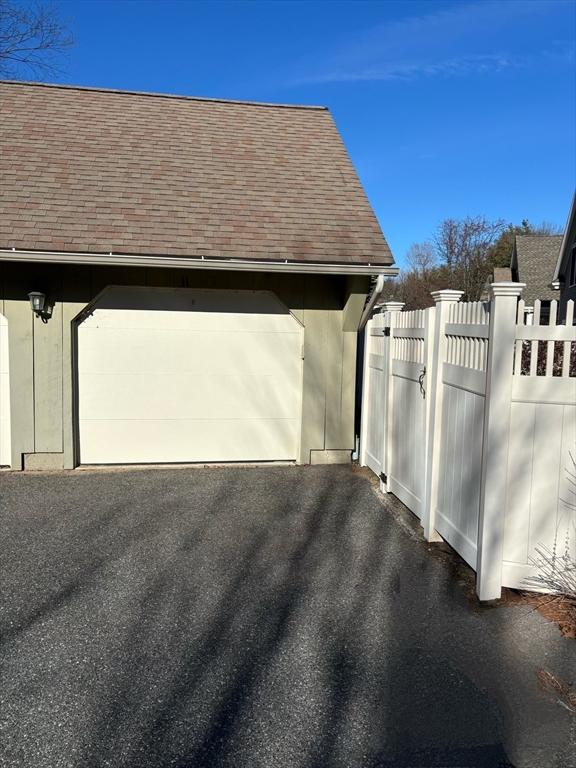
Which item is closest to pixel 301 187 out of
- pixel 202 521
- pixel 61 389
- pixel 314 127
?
pixel 314 127

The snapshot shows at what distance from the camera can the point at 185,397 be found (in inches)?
295

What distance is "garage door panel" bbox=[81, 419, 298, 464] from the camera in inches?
291

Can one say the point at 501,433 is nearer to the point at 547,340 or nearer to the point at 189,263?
the point at 547,340

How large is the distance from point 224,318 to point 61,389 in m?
2.12

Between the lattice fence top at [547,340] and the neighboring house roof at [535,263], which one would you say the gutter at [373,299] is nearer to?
the lattice fence top at [547,340]

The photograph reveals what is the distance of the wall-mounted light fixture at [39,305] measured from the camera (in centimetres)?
675

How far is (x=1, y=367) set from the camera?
7.09m

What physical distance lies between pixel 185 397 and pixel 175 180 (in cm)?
283

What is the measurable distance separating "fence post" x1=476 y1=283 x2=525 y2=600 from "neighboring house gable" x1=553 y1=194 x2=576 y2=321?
21.2 metres

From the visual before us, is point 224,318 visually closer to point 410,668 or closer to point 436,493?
Answer: point 436,493

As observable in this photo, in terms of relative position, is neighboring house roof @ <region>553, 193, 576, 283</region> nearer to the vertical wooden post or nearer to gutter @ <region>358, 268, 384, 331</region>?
gutter @ <region>358, 268, 384, 331</region>

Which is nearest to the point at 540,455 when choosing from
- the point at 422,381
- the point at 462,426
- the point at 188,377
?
the point at 462,426

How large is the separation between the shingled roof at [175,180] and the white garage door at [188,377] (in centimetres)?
78

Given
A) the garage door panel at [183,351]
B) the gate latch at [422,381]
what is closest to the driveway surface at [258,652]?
the gate latch at [422,381]
